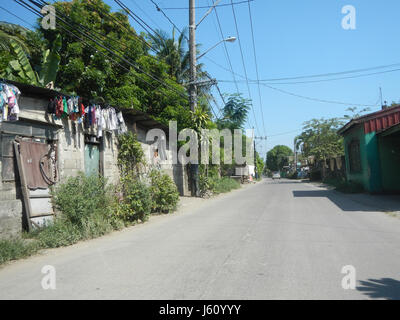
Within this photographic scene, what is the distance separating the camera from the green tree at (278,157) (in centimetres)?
10794

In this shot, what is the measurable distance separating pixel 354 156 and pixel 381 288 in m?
18.5

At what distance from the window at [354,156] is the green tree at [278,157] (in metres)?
84.4

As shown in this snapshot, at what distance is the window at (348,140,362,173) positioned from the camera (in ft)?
64.2

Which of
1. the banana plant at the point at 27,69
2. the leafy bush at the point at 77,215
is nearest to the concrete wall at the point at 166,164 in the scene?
the banana plant at the point at 27,69

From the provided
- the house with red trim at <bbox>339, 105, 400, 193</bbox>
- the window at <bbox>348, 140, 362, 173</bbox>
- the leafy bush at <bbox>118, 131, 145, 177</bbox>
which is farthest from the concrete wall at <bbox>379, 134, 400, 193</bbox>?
the leafy bush at <bbox>118, 131, 145, 177</bbox>

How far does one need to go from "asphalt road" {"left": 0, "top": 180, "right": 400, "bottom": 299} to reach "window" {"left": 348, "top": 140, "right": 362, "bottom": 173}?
37.3ft

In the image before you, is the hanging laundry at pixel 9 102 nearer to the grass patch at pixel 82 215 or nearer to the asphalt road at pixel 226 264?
the grass patch at pixel 82 215

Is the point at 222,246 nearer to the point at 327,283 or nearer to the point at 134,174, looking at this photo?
the point at 327,283

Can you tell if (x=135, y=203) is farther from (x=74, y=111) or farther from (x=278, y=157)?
(x=278, y=157)

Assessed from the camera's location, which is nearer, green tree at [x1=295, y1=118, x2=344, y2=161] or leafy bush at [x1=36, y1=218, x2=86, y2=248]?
leafy bush at [x1=36, y1=218, x2=86, y2=248]

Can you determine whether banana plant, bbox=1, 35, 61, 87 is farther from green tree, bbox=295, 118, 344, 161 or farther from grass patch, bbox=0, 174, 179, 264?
green tree, bbox=295, 118, 344, 161
